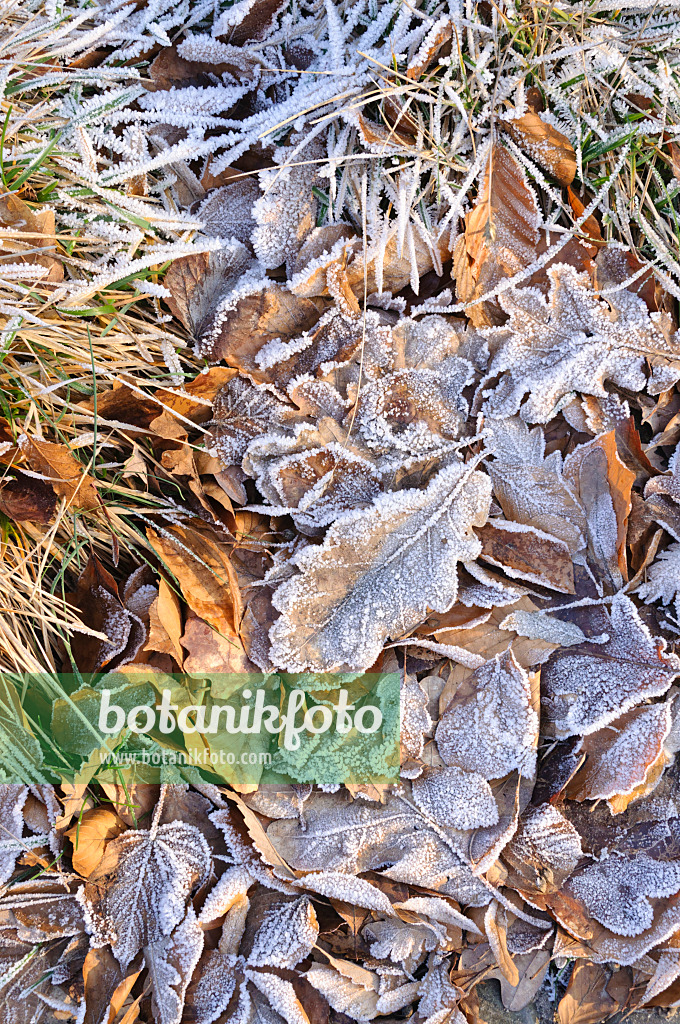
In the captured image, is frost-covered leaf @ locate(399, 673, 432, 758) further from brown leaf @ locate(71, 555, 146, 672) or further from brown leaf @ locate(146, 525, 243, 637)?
brown leaf @ locate(71, 555, 146, 672)

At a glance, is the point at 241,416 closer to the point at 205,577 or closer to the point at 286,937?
the point at 205,577

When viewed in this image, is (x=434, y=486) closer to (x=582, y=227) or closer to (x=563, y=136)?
(x=582, y=227)

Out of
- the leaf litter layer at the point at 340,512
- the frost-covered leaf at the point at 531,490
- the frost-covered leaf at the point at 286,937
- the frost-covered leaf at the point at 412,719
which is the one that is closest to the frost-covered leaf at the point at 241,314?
the leaf litter layer at the point at 340,512

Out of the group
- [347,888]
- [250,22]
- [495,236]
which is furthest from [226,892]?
[250,22]

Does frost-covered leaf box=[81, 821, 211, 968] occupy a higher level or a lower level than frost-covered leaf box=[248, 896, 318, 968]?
Answer: higher

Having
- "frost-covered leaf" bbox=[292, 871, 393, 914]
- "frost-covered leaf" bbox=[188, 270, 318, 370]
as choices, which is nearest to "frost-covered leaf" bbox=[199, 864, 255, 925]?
"frost-covered leaf" bbox=[292, 871, 393, 914]

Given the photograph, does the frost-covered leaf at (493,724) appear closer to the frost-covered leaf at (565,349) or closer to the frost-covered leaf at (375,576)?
the frost-covered leaf at (375,576)
